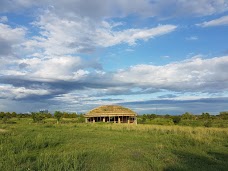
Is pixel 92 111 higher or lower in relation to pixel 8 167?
higher

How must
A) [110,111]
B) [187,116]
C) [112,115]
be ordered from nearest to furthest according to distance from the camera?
[112,115]
[110,111]
[187,116]

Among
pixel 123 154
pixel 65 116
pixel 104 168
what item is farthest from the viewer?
pixel 65 116

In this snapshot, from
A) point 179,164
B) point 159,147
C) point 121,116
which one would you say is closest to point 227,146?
point 159,147

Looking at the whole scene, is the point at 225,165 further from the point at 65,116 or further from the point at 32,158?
the point at 65,116

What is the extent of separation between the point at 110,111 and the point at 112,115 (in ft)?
3.72

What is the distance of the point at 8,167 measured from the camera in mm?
7930

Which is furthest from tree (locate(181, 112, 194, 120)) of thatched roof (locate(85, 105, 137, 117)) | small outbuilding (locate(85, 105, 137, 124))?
thatched roof (locate(85, 105, 137, 117))

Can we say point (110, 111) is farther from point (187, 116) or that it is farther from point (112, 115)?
point (187, 116)

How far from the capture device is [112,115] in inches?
1718

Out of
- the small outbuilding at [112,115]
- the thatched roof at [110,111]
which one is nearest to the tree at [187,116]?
the small outbuilding at [112,115]

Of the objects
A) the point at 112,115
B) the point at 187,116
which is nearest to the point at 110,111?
the point at 112,115

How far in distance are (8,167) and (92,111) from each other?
38.4 m

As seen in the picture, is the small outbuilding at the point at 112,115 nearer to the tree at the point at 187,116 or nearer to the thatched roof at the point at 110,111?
the thatched roof at the point at 110,111

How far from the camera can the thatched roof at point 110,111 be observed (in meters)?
43.7
